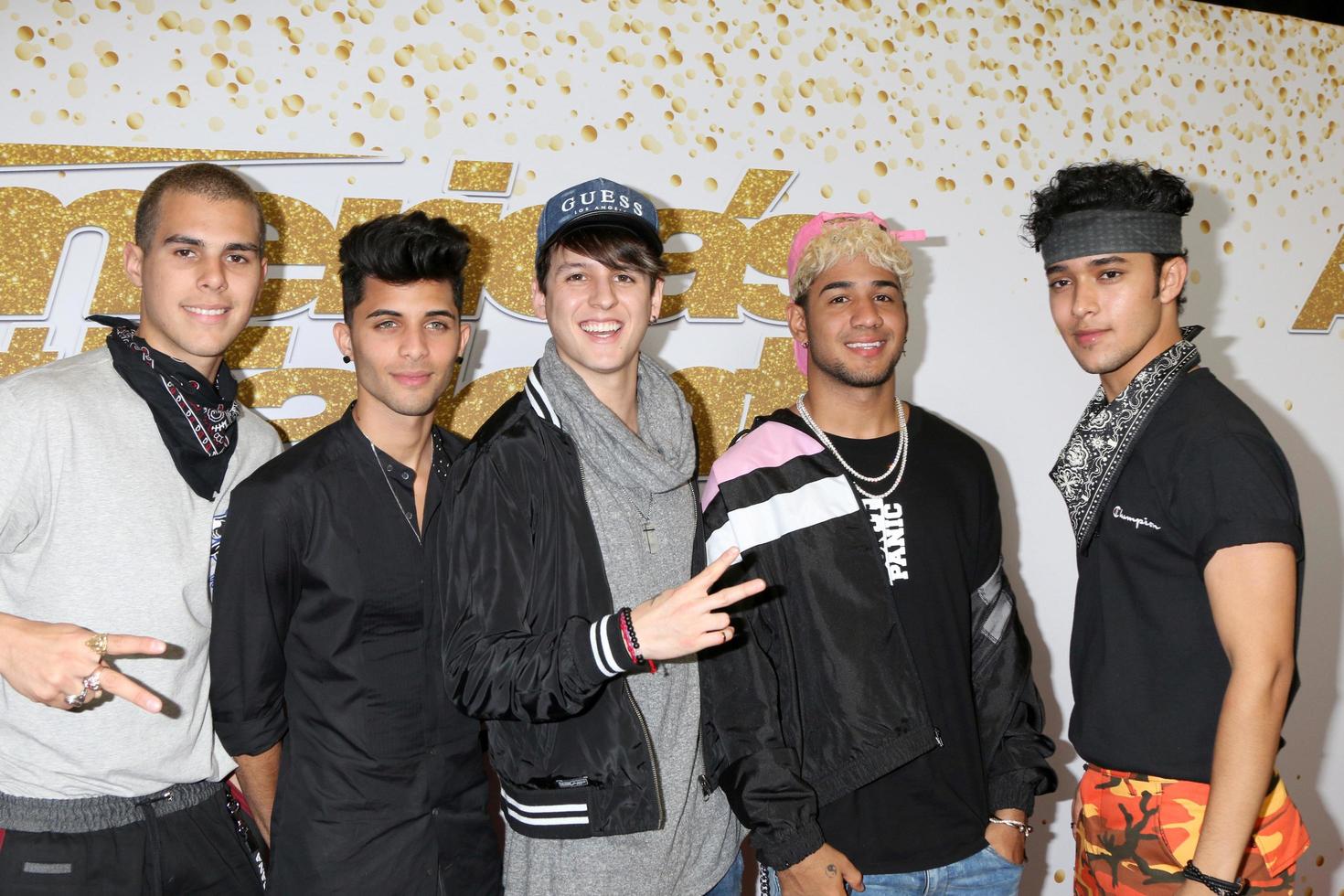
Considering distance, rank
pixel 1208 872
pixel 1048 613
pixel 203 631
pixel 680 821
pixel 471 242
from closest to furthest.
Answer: pixel 1208 872 → pixel 680 821 → pixel 203 631 → pixel 471 242 → pixel 1048 613

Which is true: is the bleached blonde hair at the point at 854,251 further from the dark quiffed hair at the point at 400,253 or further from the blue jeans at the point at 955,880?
the blue jeans at the point at 955,880

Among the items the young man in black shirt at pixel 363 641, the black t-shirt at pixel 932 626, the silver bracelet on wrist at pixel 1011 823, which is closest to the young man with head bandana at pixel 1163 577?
the silver bracelet on wrist at pixel 1011 823

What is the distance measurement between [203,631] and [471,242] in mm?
1265

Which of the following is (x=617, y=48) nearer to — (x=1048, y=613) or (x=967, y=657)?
(x=967, y=657)

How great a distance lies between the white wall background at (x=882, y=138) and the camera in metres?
2.67

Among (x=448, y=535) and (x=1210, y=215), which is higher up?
(x=1210, y=215)

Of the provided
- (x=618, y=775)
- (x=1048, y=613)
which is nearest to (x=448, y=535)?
(x=618, y=775)

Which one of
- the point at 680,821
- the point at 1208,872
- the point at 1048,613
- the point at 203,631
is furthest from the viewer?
the point at 1048,613

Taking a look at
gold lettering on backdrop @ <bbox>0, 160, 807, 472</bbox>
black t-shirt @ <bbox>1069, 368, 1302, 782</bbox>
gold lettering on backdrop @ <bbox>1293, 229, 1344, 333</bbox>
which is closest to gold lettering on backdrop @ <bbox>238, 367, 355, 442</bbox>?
gold lettering on backdrop @ <bbox>0, 160, 807, 472</bbox>

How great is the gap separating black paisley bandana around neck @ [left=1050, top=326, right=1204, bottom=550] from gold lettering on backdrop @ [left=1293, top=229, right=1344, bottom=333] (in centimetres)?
201

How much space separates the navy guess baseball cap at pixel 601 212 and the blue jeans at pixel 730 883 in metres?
1.20

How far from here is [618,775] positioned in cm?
186

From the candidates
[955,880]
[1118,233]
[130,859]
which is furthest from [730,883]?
[1118,233]

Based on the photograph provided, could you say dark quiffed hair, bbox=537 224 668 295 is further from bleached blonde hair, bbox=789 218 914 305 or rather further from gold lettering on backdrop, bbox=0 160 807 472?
gold lettering on backdrop, bbox=0 160 807 472
